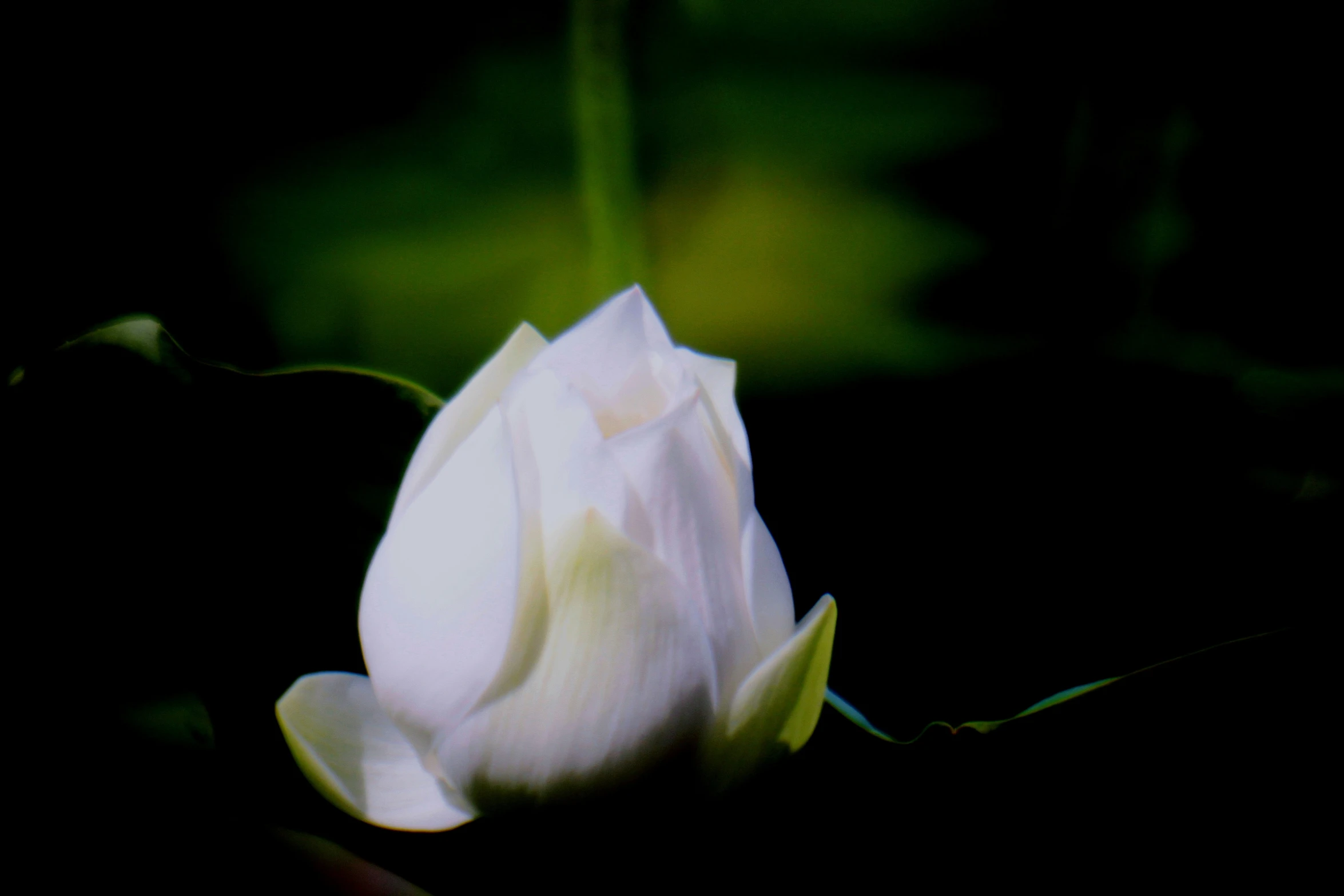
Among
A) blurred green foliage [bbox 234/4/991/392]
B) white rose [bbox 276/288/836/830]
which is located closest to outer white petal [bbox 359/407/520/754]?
white rose [bbox 276/288/836/830]

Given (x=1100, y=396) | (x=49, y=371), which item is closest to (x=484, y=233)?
(x=49, y=371)

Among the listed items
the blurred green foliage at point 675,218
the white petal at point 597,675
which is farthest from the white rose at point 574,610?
the blurred green foliage at point 675,218

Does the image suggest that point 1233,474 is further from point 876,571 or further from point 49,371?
point 49,371

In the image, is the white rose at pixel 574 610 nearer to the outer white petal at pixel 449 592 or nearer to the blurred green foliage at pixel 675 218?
the outer white petal at pixel 449 592

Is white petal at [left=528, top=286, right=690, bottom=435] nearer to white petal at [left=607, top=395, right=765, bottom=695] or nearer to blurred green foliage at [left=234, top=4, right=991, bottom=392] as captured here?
white petal at [left=607, top=395, right=765, bottom=695]

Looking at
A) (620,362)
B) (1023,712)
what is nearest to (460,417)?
(620,362)

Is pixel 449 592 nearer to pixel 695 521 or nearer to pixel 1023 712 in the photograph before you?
pixel 695 521
